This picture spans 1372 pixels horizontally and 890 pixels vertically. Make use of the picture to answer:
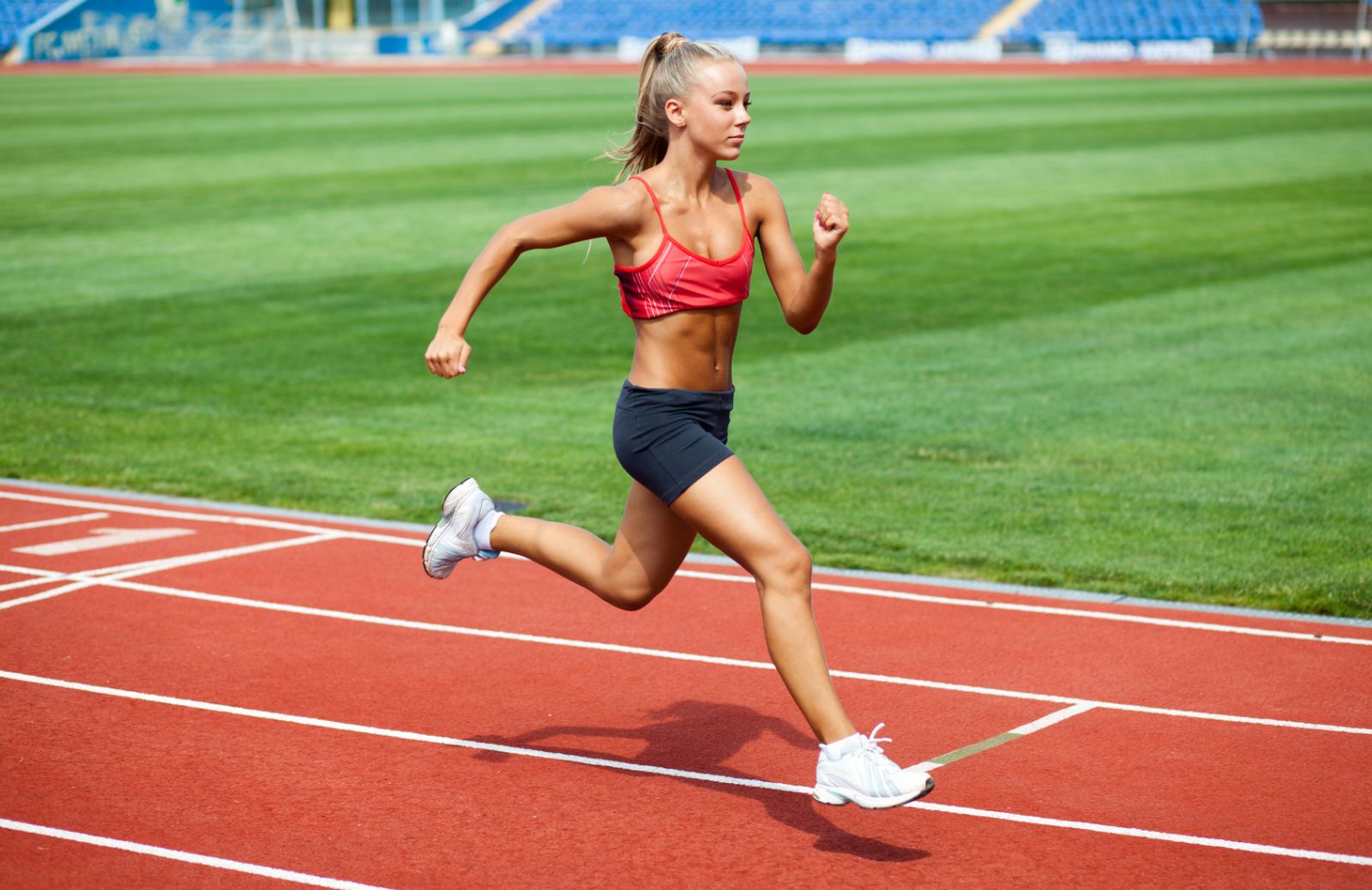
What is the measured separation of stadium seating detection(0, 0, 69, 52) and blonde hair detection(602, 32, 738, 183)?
262ft

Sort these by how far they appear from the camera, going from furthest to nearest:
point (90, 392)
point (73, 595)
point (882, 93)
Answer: point (882, 93) < point (90, 392) < point (73, 595)

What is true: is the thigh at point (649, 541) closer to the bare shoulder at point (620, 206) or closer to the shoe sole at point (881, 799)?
the bare shoulder at point (620, 206)

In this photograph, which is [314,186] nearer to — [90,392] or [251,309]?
[251,309]

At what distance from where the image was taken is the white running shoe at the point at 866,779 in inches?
178

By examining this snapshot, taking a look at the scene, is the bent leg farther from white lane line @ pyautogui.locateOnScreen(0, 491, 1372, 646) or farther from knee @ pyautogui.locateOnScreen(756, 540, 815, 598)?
white lane line @ pyautogui.locateOnScreen(0, 491, 1372, 646)

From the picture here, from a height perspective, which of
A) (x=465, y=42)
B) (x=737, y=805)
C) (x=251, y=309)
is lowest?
(x=737, y=805)

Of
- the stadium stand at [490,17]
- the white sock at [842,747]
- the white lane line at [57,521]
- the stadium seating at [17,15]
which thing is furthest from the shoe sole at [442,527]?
the stadium stand at [490,17]

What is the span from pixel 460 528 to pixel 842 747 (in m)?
1.74

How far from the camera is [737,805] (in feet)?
17.0

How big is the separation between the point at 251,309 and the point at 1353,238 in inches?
482

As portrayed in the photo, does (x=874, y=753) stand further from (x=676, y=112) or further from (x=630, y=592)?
(x=676, y=112)

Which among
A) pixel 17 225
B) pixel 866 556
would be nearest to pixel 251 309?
pixel 17 225

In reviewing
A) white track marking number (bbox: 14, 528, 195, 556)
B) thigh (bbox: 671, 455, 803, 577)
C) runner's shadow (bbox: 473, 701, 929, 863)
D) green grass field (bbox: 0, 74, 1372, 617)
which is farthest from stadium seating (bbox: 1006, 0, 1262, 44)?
thigh (bbox: 671, 455, 803, 577)

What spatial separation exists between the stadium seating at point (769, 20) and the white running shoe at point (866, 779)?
231 ft
